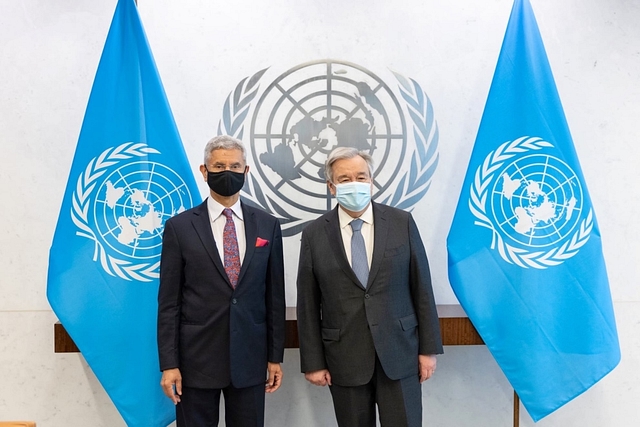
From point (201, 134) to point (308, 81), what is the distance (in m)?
0.56

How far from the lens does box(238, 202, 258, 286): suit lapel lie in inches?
76.0

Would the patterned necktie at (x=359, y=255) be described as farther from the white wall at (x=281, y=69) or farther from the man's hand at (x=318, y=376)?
the white wall at (x=281, y=69)

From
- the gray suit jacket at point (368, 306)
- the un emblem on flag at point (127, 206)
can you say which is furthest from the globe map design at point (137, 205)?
the gray suit jacket at point (368, 306)

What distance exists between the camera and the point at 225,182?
1938 mm

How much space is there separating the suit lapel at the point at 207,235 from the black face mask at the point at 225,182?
11 cm

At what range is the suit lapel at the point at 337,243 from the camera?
6.28 feet

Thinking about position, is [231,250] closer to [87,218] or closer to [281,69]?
[87,218]

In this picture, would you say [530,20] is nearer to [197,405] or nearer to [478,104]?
[478,104]

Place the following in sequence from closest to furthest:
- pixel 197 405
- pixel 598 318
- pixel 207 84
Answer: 1. pixel 197 405
2. pixel 598 318
3. pixel 207 84

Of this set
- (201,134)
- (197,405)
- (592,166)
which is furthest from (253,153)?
(592,166)

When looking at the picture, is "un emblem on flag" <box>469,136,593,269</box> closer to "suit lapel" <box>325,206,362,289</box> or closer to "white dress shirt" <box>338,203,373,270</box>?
"white dress shirt" <box>338,203,373,270</box>

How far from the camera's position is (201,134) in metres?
2.55

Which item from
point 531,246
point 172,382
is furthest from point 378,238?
point 172,382

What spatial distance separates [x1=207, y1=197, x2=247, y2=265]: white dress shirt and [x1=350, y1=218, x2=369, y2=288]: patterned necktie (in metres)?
0.40
